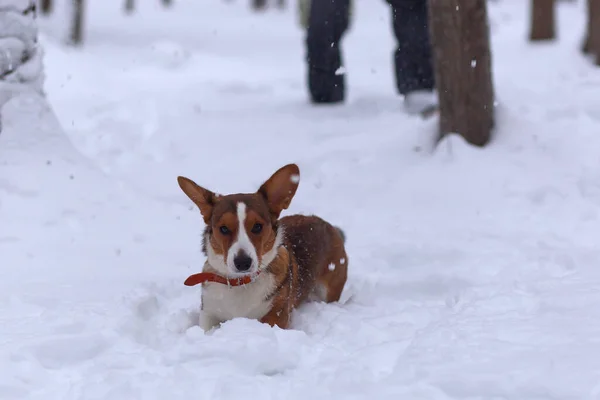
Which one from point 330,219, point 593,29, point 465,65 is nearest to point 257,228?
point 330,219

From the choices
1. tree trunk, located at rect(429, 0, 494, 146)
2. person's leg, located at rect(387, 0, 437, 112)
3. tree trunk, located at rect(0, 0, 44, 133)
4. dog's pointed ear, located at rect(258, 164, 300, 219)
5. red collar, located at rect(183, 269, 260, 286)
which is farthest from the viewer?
person's leg, located at rect(387, 0, 437, 112)

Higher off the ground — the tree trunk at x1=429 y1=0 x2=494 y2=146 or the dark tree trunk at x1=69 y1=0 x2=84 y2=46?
the tree trunk at x1=429 y1=0 x2=494 y2=146

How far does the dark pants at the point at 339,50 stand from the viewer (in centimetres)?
856

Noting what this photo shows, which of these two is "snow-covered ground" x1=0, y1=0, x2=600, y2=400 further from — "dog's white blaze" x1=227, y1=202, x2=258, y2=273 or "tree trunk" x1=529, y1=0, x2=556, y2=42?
"tree trunk" x1=529, y1=0, x2=556, y2=42

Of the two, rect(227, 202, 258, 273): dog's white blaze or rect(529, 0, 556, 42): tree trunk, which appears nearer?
rect(227, 202, 258, 273): dog's white blaze

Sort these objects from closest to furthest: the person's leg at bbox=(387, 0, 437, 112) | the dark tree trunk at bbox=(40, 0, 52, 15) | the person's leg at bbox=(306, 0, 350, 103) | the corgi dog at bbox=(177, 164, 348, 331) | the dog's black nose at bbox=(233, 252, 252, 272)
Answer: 1. the dog's black nose at bbox=(233, 252, 252, 272)
2. the corgi dog at bbox=(177, 164, 348, 331)
3. the person's leg at bbox=(387, 0, 437, 112)
4. the person's leg at bbox=(306, 0, 350, 103)
5. the dark tree trunk at bbox=(40, 0, 52, 15)

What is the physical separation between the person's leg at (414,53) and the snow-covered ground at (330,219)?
0.34 metres

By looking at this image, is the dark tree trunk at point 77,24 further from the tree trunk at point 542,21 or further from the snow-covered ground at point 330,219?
the tree trunk at point 542,21

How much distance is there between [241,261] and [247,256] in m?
0.04

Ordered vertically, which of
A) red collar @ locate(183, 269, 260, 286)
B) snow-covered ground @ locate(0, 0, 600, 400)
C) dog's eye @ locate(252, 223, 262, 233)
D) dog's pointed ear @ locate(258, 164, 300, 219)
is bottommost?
snow-covered ground @ locate(0, 0, 600, 400)

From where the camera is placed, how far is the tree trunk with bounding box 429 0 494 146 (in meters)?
6.83

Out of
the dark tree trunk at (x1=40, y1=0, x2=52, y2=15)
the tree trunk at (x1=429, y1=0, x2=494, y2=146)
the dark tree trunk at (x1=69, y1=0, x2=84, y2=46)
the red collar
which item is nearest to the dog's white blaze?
the red collar

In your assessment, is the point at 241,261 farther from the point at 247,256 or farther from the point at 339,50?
the point at 339,50

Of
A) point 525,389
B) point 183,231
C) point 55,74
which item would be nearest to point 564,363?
point 525,389
